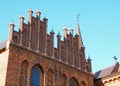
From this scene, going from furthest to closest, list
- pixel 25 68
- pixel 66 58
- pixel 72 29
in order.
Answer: pixel 72 29
pixel 66 58
pixel 25 68

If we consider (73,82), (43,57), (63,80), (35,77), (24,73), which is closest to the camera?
(24,73)

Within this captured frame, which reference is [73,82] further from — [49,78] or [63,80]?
[49,78]

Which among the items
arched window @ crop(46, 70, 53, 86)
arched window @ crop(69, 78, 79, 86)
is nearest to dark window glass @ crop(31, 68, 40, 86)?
arched window @ crop(46, 70, 53, 86)

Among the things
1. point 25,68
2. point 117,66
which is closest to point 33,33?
point 25,68

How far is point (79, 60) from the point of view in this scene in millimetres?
31516

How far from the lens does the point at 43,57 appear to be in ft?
90.1

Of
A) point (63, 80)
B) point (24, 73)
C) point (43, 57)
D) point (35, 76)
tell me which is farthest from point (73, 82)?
point (24, 73)

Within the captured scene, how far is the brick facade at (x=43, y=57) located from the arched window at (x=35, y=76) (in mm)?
283

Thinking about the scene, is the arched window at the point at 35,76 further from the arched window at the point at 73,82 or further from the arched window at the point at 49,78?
the arched window at the point at 73,82

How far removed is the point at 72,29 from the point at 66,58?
11.9 ft

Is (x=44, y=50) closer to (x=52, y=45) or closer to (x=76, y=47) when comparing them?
(x=52, y=45)

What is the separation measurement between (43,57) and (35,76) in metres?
1.89

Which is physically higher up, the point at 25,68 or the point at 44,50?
the point at 44,50

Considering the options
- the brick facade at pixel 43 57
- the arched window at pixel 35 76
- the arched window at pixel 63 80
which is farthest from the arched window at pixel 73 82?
the arched window at pixel 35 76
